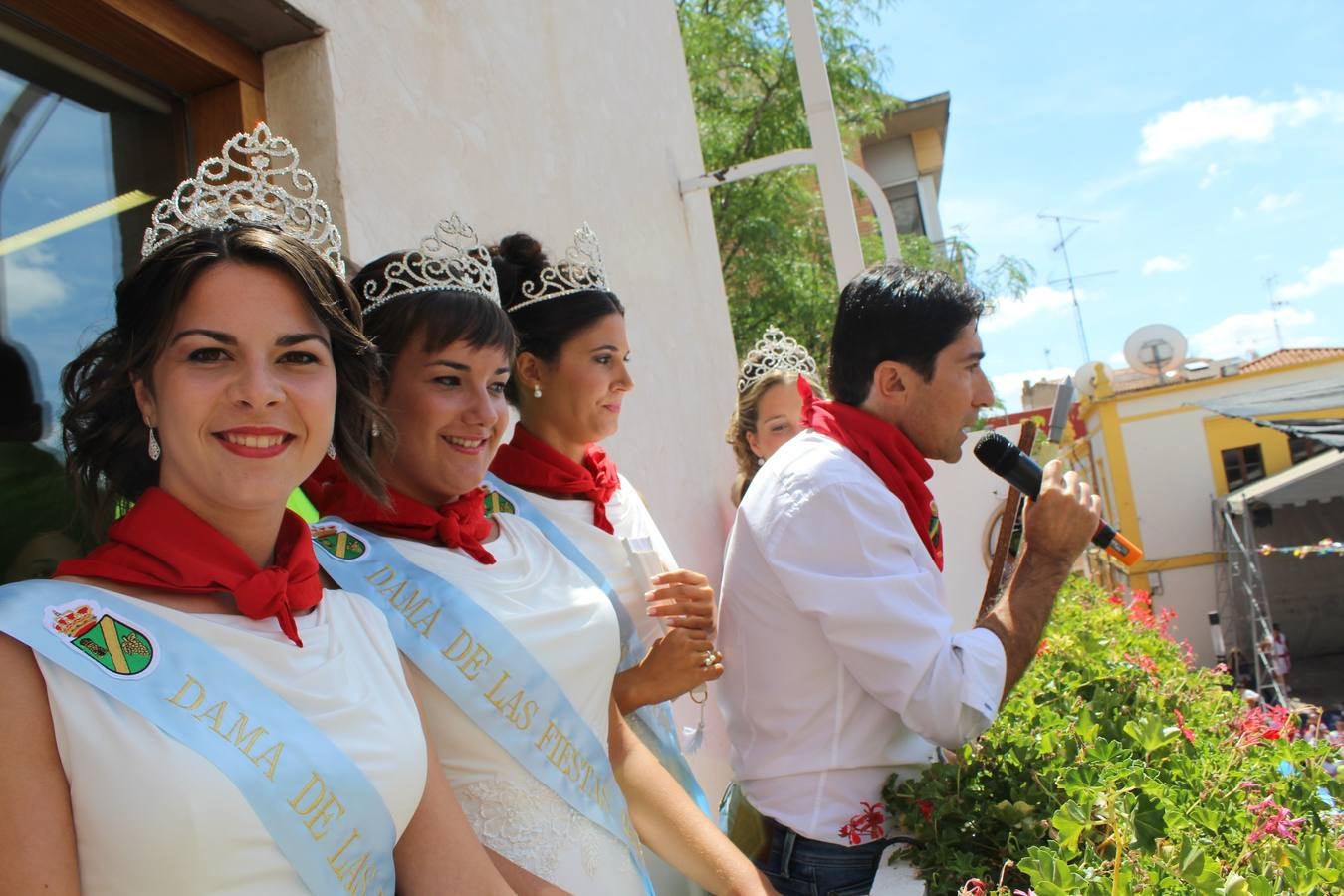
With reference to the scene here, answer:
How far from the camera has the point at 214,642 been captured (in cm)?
125

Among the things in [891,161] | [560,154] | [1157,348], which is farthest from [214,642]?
[1157,348]

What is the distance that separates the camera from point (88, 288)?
6.82 feet

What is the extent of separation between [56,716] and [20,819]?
103 mm

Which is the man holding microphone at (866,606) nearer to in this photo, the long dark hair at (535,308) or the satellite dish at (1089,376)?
the long dark hair at (535,308)

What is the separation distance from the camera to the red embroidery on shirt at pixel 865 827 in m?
1.89

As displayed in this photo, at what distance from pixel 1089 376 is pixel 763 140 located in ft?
52.0

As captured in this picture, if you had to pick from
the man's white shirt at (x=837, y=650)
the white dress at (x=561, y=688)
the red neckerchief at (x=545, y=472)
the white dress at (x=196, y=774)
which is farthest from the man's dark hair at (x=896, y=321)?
the white dress at (x=196, y=774)

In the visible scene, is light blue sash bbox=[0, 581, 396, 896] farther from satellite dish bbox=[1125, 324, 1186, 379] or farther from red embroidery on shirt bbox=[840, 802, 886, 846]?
satellite dish bbox=[1125, 324, 1186, 379]

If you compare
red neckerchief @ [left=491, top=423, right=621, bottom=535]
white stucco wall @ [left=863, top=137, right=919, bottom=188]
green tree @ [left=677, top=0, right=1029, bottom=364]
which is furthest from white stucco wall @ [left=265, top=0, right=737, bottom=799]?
white stucco wall @ [left=863, top=137, right=919, bottom=188]

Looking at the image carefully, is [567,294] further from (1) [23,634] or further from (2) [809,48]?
(2) [809,48]

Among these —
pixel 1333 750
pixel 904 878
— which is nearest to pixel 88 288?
pixel 904 878

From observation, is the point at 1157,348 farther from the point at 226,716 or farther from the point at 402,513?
the point at 226,716

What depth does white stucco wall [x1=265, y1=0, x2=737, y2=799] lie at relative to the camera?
2.47 metres

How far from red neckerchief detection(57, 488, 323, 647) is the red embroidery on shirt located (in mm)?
1077
